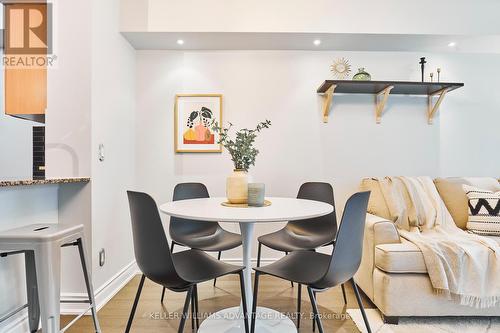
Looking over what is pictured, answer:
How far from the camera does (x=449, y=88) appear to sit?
245cm

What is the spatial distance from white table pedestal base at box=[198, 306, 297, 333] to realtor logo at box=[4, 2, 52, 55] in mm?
2158

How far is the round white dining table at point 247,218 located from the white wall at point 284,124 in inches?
37.1

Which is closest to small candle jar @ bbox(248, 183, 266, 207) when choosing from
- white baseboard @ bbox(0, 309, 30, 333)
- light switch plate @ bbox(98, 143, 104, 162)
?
light switch plate @ bbox(98, 143, 104, 162)

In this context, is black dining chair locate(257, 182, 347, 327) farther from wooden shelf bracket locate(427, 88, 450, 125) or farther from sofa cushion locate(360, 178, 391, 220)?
wooden shelf bracket locate(427, 88, 450, 125)

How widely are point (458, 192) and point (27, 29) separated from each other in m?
3.70

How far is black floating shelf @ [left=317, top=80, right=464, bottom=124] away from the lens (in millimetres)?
2395

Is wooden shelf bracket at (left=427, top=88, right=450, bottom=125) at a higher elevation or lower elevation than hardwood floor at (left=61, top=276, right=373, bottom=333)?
higher

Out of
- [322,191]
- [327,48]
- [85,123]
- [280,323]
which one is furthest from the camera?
[327,48]

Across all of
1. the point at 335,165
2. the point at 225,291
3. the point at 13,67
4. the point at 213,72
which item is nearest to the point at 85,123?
the point at 13,67

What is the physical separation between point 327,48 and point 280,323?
2453mm

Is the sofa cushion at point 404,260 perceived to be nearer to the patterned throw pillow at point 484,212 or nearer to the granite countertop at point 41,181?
the patterned throw pillow at point 484,212

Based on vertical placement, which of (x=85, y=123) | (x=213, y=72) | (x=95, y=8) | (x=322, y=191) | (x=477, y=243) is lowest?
(x=477, y=243)

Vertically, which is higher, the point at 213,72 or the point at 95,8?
the point at 95,8

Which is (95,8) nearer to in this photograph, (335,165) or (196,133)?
(196,133)
